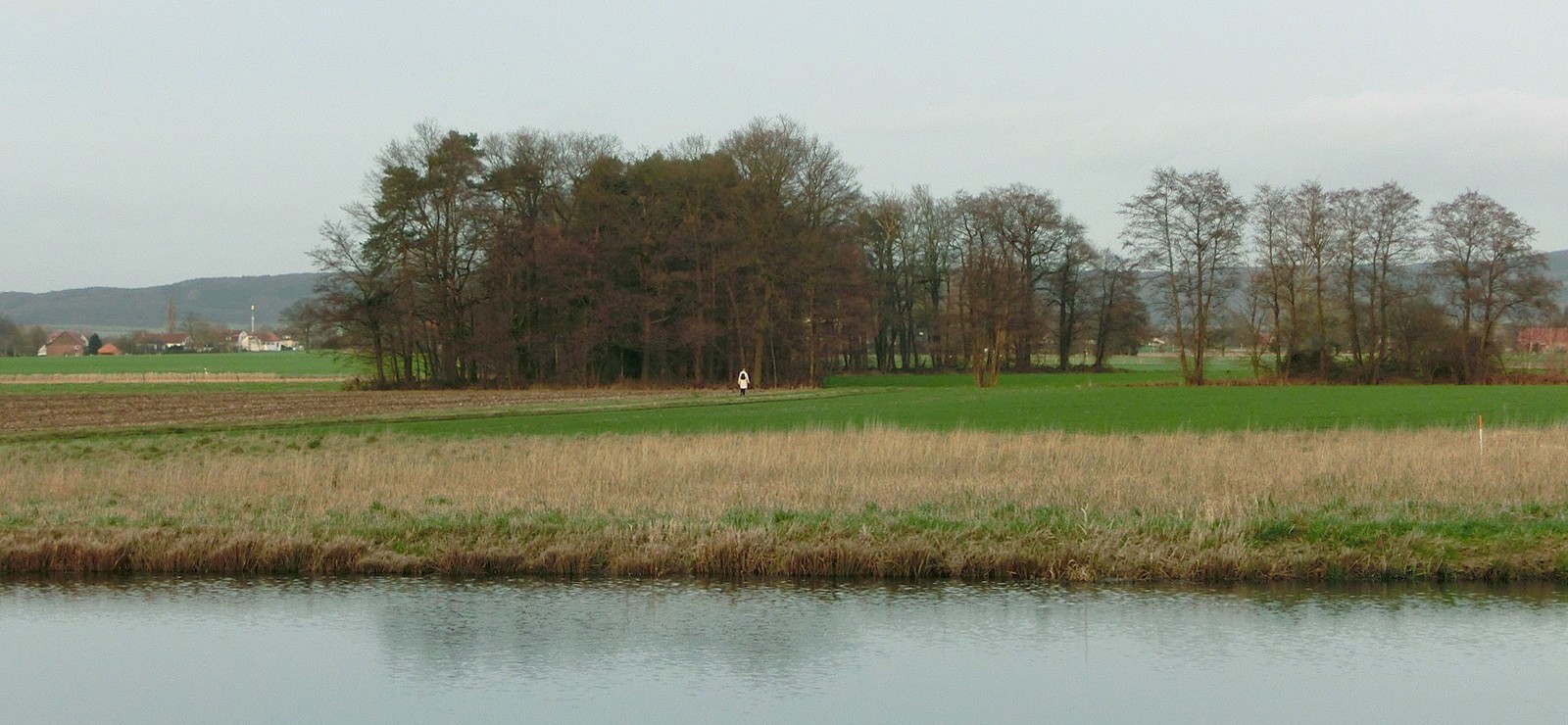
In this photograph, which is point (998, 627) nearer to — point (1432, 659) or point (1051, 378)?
point (1432, 659)

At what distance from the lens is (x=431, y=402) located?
A: 169 feet

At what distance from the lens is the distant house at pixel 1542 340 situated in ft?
230

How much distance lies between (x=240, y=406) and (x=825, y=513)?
38.4 meters

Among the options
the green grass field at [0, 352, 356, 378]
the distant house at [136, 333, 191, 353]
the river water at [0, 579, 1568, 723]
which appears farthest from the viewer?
the distant house at [136, 333, 191, 353]

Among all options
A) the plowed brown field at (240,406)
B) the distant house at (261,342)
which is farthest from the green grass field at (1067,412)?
the distant house at (261,342)

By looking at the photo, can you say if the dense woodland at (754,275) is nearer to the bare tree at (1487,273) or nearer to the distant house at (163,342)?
the bare tree at (1487,273)

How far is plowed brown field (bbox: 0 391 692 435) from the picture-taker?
38688 mm

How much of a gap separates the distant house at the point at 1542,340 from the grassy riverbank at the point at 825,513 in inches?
2104

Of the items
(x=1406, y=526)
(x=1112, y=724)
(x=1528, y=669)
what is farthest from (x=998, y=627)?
(x=1406, y=526)

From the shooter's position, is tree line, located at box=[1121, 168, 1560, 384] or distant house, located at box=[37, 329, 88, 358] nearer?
tree line, located at box=[1121, 168, 1560, 384]

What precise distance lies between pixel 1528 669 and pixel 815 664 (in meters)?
5.24

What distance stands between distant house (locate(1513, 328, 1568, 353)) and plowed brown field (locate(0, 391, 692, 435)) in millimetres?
42500

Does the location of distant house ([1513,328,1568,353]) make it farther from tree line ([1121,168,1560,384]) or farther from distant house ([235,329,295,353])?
distant house ([235,329,295,353])

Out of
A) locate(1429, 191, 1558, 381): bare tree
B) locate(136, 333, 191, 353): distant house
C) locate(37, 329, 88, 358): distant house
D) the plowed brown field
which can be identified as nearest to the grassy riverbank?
the plowed brown field
